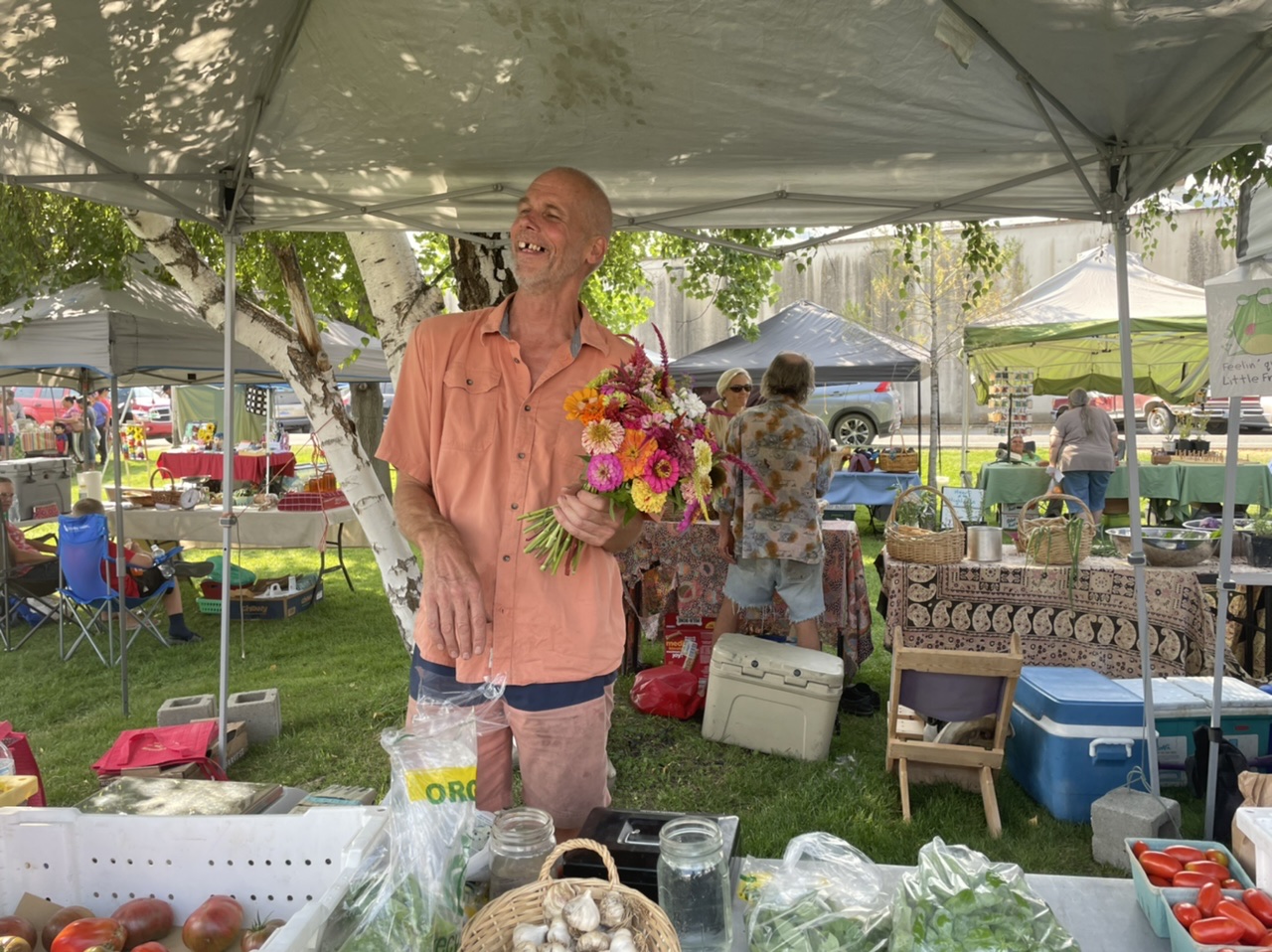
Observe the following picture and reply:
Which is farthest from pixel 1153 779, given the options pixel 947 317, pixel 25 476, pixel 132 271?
pixel 947 317

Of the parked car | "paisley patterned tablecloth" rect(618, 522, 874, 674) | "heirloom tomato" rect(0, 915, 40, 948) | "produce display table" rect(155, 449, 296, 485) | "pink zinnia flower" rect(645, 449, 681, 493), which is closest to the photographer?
"heirloom tomato" rect(0, 915, 40, 948)

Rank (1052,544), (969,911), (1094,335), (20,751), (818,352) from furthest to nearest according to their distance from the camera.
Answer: (818,352), (1094,335), (1052,544), (20,751), (969,911)

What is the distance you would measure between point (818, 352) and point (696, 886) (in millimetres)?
10298

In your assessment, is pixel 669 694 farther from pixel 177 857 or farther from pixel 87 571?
pixel 87 571

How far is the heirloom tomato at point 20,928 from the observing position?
1.43 m

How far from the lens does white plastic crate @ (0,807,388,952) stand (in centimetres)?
152

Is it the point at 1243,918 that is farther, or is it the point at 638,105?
the point at 638,105

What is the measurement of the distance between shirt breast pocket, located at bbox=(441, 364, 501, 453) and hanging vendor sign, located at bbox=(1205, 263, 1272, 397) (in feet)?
8.25

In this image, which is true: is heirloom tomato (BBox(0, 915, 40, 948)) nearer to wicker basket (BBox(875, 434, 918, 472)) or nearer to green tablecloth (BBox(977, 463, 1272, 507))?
green tablecloth (BBox(977, 463, 1272, 507))

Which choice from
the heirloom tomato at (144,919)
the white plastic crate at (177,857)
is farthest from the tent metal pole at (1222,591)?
the heirloom tomato at (144,919)

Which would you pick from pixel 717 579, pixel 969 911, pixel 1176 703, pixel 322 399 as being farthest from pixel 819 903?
pixel 717 579

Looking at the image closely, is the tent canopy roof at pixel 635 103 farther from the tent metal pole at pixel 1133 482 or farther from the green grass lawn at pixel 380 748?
the green grass lawn at pixel 380 748

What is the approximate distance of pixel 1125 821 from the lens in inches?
134

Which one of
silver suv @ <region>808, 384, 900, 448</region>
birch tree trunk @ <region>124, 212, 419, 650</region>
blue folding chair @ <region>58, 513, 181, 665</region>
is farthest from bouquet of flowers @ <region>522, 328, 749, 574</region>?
silver suv @ <region>808, 384, 900, 448</region>
